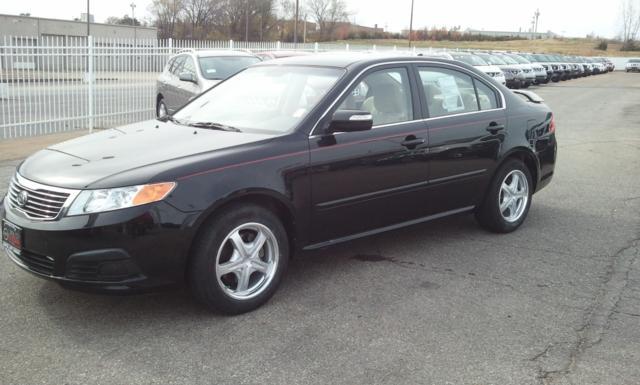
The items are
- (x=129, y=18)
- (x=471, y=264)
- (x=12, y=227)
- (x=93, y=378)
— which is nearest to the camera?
(x=93, y=378)

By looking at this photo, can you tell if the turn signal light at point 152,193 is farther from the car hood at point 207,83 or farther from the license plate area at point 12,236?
the car hood at point 207,83

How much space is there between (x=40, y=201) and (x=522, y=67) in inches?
1146

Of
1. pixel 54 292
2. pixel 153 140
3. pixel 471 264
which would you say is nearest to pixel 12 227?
pixel 54 292

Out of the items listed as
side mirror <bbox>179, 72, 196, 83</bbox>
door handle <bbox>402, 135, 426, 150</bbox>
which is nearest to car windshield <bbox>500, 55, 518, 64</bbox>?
side mirror <bbox>179, 72, 196, 83</bbox>

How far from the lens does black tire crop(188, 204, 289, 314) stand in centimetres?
361

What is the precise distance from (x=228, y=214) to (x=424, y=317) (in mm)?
1365

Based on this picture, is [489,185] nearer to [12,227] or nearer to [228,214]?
[228,214]

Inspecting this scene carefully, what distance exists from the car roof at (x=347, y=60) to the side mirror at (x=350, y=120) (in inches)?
23.2

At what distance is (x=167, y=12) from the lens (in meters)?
78.6

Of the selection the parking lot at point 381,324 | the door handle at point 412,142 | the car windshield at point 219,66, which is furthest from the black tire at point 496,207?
the car windshield at point 219,66

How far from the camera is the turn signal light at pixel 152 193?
3.40 meters

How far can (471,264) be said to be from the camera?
15.9ft

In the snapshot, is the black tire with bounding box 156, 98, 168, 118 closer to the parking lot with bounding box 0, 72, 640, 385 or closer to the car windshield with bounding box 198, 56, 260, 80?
the car windshield with bounding box 198, 56, 260, 80

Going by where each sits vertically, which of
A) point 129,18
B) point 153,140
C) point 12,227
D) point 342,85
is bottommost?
point 12,227
